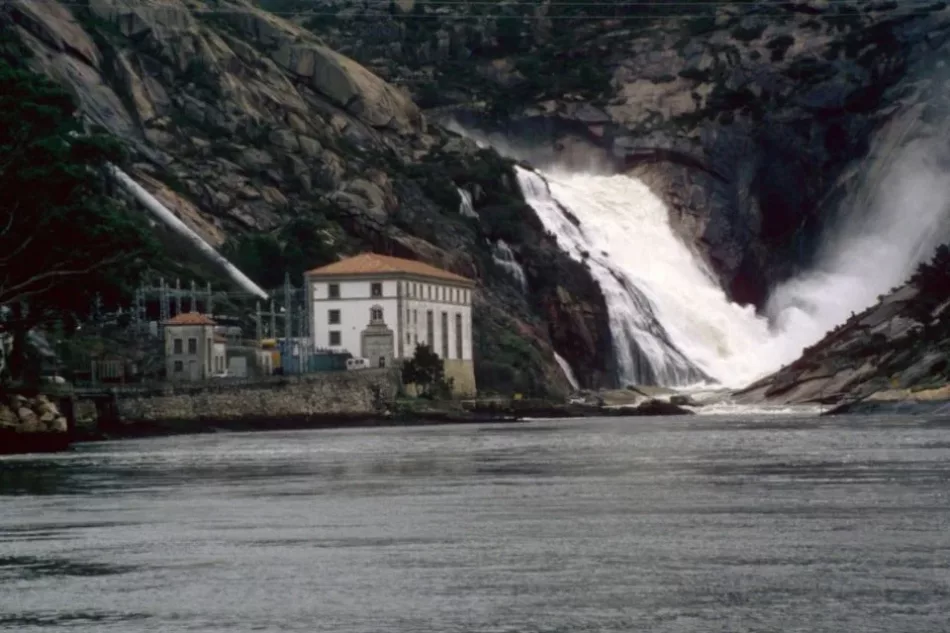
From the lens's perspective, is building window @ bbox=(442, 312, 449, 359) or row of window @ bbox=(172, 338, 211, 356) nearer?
row of window @ bbox=(172, 338, 211, 356)

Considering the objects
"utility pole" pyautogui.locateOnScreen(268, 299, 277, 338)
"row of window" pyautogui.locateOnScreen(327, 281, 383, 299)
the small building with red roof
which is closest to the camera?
the small building with red roof

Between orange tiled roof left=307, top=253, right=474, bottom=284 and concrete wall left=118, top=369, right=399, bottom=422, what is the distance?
11866mm

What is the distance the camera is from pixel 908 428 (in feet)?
336

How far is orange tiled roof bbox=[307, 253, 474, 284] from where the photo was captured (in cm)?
17200

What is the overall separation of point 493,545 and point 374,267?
12811cm

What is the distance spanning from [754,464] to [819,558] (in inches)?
1235

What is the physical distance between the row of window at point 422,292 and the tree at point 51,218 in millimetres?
63837

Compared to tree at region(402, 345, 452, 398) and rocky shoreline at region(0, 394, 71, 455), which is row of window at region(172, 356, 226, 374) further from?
Answer: rocky shoreline at region(0, 394, 71, 455)

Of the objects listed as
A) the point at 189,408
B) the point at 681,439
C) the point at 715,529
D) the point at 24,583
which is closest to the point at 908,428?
the point at 681,439

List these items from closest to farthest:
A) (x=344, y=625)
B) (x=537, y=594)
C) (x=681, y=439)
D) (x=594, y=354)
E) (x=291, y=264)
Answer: (x=344, y=625) < (x=537, y=594) < (x=681, y=439) < (x=291, y=264) < (x=594, y=354)

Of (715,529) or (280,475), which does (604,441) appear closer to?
(280,475)

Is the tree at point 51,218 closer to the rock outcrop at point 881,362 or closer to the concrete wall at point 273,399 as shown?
the concrete wall at point 273,399

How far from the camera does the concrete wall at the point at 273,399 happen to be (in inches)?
5197

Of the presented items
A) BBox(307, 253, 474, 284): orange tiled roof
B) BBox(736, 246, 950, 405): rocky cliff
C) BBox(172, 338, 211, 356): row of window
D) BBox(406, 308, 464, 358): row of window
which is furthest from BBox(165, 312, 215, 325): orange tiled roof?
BBox(736, 246, 950, 405): rocky cliff
